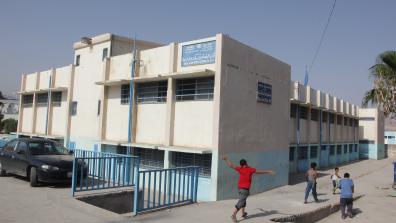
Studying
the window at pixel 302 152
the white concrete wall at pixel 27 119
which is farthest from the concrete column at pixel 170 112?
the white concrete wall at pixel 27 119

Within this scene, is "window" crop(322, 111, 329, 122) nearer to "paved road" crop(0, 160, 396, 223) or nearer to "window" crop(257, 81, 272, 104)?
"window" crop(257, 81, 272, 104)

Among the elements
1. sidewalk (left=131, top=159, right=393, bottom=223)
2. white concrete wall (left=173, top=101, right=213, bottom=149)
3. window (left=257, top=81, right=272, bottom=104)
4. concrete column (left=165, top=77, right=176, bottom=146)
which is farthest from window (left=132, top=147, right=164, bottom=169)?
window (left=257, top=81, right=272, bottom=104)

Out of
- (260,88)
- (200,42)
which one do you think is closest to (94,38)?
(200,42)

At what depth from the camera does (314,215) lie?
1113cm

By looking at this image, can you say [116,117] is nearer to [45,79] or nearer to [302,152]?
[45,79]

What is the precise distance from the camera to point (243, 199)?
8.68 meters

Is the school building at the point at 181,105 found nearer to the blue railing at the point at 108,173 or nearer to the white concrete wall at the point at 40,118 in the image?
the white concrete wall at the point at 40,118

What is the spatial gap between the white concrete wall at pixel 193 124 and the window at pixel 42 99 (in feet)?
38.4

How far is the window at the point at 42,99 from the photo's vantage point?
21905mm

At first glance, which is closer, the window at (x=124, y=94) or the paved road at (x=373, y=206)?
the paved road at (x=373, y=206)

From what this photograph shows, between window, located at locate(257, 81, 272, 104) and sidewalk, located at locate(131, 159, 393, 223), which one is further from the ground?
window, located at locate(257, 81, 272, 104)

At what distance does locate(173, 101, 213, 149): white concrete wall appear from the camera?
497 inches

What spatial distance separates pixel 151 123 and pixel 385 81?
10950 millimetres

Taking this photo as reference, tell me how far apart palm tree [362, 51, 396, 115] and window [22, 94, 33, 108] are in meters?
20.2
